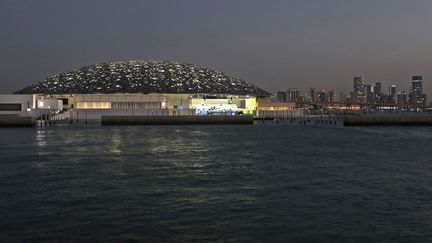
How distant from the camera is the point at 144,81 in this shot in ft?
452

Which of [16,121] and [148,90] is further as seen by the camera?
[148,90]

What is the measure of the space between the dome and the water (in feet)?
312

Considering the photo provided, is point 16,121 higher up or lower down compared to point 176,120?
higher up

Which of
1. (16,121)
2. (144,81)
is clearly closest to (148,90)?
(144,81)

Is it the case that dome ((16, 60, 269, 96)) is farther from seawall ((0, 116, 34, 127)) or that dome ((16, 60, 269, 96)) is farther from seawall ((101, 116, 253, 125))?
seawall ((0, 116, 34, 127))

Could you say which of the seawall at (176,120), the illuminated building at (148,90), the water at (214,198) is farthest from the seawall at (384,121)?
the water at (214,198)

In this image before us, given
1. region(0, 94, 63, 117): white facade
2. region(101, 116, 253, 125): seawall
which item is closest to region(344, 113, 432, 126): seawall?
region(101, 116, 253, 125): seawall

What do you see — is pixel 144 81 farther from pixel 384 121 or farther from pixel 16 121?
pixel 384 121

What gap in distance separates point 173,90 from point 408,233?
394 ft

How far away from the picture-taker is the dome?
440 ft

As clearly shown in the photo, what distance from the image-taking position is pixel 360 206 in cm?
2048

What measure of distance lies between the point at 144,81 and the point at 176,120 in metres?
34.6

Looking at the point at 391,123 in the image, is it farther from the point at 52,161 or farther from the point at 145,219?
the point at 145,219

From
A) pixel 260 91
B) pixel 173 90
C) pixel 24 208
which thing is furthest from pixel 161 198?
pixel 260 91
